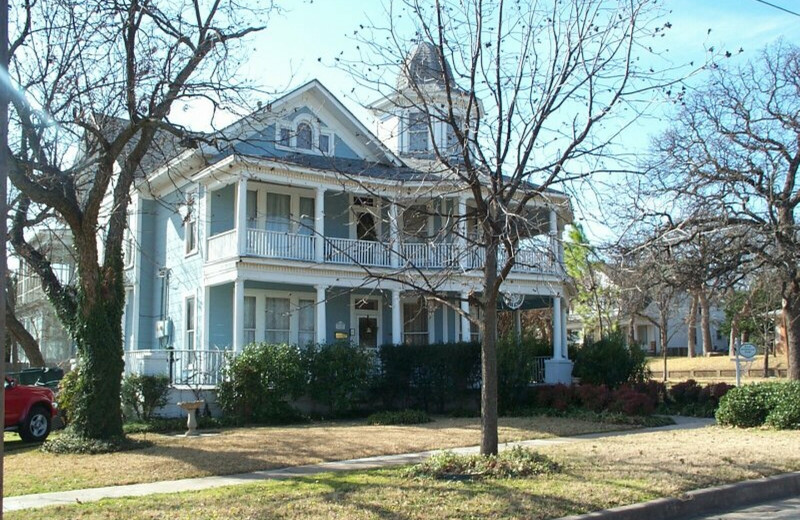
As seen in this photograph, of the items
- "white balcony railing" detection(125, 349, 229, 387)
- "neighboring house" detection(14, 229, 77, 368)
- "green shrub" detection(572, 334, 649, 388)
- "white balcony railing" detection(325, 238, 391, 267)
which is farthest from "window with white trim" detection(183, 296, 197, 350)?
"green shrub" detection(572, 334, 649, 388)

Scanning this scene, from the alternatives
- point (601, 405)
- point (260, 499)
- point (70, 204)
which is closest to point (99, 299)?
point (70, 204)

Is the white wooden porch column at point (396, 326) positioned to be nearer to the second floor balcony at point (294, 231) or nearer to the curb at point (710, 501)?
the second floor balcony at point (294, 231)

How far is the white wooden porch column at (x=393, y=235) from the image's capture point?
10013 millimetres

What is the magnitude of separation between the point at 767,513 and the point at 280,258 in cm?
1440

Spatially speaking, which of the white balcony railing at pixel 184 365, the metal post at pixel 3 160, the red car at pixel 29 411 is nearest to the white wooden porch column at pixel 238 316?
the white balcony railing at pixel 184 365

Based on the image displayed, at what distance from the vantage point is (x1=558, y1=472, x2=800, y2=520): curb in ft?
25.5

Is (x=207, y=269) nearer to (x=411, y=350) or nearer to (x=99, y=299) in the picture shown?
(x=411, y=350)

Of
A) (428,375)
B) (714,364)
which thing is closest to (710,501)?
(428,375)

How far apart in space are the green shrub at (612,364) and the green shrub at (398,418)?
6.73 meters

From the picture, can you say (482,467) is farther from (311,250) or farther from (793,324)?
(793,324)

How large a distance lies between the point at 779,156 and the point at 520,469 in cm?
1415

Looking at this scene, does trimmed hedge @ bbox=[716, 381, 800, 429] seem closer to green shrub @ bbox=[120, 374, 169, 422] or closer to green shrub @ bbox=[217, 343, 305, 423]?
green shrub @ bbox=[217, 343, 305, 423]

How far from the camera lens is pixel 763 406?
52.1 feet

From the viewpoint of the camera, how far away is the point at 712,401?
20.5 m
